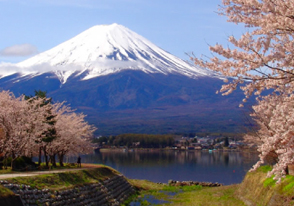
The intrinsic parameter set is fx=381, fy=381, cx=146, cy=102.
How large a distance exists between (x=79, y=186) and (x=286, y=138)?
14709 mm

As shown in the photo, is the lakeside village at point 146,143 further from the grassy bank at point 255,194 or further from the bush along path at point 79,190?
the bush along path at point 79,190

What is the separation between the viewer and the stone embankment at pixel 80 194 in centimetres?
1442

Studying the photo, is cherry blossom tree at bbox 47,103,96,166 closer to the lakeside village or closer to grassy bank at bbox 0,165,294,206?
grassy bank at bbox 0,165,294,206

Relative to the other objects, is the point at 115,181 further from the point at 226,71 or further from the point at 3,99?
the point at 226,71

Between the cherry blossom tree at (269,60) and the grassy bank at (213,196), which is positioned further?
the grassy bank at (213,196)

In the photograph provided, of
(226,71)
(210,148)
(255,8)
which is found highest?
(255,8)

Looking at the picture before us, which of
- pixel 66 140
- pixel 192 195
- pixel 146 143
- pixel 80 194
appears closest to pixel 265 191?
pixel 80 194

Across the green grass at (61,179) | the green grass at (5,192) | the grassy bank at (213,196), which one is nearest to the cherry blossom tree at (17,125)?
the grassy bank at (213,196)

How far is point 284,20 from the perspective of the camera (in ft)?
24.0

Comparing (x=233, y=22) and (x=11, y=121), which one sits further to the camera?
(x=11, y=121)

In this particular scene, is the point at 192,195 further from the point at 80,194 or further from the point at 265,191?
the point at 265,191

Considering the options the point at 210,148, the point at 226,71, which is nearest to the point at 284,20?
the point at 226,71

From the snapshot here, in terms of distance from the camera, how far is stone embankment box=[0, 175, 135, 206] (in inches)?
568

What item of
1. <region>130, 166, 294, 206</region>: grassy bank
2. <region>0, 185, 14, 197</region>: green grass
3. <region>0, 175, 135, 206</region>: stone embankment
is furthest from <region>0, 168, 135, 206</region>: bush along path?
<region>130, 166, 294, 206</region>: grassy bank
